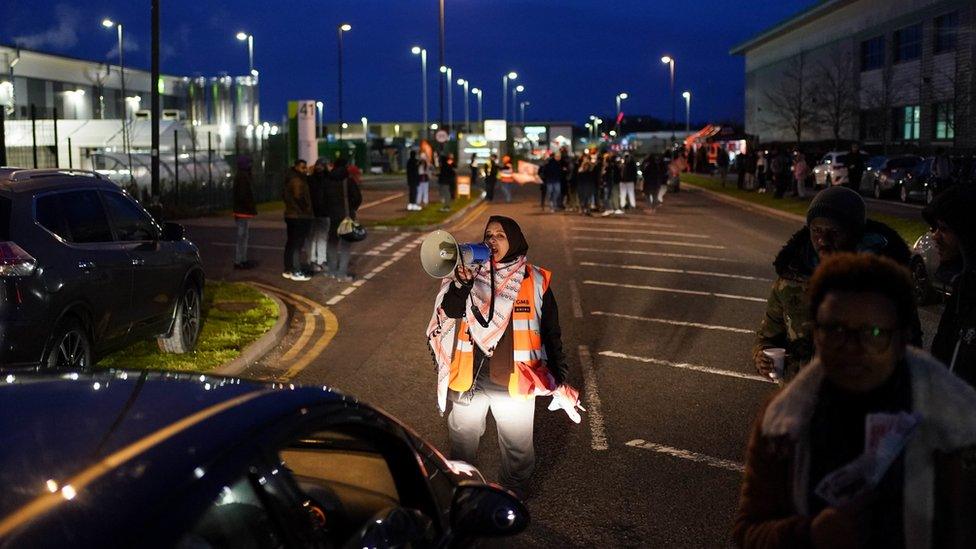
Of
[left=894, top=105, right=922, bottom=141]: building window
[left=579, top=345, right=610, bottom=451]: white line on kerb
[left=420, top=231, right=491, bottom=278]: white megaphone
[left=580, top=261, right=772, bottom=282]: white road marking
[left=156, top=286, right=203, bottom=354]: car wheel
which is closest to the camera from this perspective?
[left=420, top=231, right=491, bottom=278]: white megaphone

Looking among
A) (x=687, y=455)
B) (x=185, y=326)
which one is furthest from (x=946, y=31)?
(x=687, y=455)

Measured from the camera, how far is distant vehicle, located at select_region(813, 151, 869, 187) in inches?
1704

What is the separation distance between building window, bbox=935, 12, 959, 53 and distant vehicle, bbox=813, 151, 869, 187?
7679 mm

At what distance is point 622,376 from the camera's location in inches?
409

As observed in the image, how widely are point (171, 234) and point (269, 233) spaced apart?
15.3m

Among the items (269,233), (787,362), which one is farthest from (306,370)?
(269,233)


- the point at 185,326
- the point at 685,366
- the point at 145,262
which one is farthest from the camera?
the point at 185,326

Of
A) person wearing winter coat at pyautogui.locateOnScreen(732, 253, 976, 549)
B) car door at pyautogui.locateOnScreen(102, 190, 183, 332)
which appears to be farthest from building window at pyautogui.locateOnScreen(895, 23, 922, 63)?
person wearing winter coat at pyautogui.locateOnScreen(732, 253, 976, 549)

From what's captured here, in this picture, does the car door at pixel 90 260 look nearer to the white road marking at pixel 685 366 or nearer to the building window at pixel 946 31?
the white road marking at pixel 685 366

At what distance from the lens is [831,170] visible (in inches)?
1773

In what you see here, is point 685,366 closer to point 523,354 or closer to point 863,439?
point 523,354

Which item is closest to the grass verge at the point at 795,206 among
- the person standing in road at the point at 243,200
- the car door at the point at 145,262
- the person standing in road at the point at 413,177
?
the car door at the point at 145,262

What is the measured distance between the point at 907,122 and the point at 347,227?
44818 millimetres

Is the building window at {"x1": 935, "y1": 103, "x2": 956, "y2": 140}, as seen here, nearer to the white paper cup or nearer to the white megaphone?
the white megaphone
